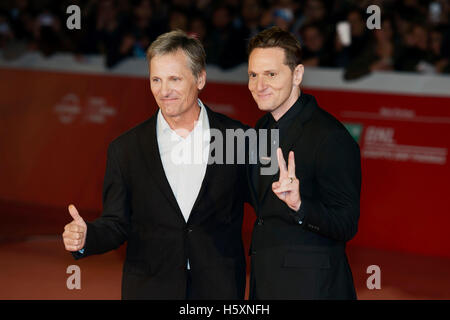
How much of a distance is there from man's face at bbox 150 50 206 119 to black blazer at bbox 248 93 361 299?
52cm

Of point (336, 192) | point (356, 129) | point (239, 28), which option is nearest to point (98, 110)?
point (239, 28)

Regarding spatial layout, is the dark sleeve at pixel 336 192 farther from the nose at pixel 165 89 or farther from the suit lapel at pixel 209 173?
the nose at pixel 165 89

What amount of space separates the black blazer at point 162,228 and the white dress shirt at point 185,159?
5 centimetres

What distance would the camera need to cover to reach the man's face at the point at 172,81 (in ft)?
11.6

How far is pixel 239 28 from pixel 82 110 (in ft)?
7.85

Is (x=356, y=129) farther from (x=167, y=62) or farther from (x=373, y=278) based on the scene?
(x=167, y=62)

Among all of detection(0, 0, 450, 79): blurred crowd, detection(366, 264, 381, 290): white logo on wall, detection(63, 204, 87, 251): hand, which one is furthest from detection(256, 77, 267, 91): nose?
detection(0, 0, 450, 79): blurred crowd

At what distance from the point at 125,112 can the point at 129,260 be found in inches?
261

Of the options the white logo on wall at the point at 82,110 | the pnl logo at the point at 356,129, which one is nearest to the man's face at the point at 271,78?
the pnl logo at the point at 356,129

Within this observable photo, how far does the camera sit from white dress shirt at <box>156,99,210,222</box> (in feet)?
11.9

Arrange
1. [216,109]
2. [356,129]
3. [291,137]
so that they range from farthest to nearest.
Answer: [216,109] → [356,129] → [291,137]

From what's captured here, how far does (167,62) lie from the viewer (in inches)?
139

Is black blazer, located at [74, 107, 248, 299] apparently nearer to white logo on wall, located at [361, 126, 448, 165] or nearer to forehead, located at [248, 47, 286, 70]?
forehead, located at [248, 47, 286, 70]

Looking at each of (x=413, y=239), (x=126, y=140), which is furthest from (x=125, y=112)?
(x=126, y=140)
